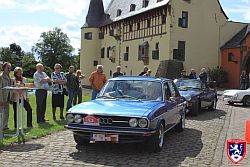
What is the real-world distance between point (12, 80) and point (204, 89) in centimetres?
935

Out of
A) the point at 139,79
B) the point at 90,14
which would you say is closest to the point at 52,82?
the point at 139,79

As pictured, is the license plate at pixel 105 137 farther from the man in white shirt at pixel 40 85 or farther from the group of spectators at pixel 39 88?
the man in white shirt at pixel 40 85

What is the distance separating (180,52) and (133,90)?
30.9m

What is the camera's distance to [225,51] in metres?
40.7

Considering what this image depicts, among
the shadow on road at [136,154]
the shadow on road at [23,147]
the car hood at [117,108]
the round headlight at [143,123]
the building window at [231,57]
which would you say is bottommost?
the shadow on road at [136,154]

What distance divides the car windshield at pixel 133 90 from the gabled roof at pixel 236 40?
101 ft

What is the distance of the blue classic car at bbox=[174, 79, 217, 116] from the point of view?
603 inches

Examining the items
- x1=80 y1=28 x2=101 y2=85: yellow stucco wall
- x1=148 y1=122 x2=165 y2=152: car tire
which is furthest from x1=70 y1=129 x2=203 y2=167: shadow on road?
x1=80 y1=28 x2=101 y2=85: yellow stucco wall

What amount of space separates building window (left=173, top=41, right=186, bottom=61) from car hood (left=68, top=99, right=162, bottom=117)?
31.0 m

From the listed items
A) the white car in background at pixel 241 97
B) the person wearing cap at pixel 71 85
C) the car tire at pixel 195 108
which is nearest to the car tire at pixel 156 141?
the person wearing cap at pixel 71 85

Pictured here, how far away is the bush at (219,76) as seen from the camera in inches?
1513

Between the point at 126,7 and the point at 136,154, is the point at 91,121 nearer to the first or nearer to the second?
the point at 136,154

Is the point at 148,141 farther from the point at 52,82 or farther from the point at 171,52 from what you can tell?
the point at 171,52

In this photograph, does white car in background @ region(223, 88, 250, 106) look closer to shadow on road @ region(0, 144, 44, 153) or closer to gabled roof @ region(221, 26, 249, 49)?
shadow on road @ region(0, 144, 44, 153)
